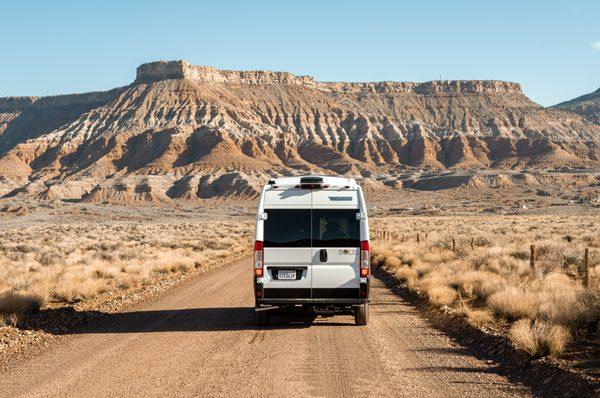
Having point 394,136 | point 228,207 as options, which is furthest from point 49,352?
Result: point 394,136

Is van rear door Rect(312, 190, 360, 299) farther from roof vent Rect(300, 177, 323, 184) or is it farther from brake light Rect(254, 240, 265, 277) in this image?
brake light Rect(254, 240, 265, 277)

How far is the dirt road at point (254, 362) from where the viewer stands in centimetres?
750

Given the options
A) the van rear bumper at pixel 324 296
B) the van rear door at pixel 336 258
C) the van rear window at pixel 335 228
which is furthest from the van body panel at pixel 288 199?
the van rear bumper at pixel 324 296

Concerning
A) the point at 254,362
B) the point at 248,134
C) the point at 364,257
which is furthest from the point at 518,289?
the point at 248,134

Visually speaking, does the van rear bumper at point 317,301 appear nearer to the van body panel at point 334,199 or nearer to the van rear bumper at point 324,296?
the van rear bumper at point 324,296

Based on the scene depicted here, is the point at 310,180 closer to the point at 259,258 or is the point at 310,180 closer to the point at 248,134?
the point at 259,258

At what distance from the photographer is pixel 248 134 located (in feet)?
508

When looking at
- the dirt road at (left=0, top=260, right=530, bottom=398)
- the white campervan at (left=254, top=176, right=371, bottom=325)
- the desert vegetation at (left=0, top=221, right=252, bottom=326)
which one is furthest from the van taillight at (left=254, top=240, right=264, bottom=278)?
the desert vegetation at (left=0, top=221, right=252, bottom=326)

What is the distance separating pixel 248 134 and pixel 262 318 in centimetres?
14465

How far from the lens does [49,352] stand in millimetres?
9719

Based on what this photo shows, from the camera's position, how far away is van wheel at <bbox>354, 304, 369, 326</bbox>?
11.4 metres

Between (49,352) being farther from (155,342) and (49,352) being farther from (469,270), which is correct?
(469,270)

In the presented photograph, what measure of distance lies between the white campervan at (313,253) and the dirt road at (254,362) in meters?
0.58

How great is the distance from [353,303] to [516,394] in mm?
4259
